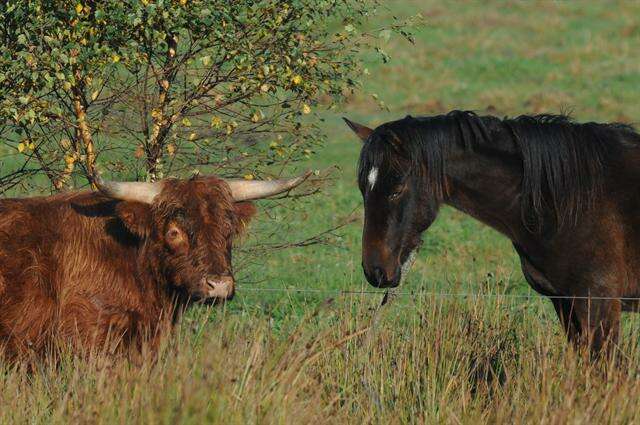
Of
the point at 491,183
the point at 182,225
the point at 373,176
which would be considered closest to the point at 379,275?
the point at 373,176

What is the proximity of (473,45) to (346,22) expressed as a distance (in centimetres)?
2996

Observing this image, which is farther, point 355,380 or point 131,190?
point 131,190

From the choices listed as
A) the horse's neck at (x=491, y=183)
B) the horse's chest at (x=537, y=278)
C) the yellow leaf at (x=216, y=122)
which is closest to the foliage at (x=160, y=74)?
the yellow leaf at (x=216, y=122)

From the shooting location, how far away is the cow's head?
24.0 ft

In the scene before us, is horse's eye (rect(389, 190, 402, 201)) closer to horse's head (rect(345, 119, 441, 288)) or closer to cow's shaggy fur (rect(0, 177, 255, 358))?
horse's head (rect(345, 119, 441, 288))

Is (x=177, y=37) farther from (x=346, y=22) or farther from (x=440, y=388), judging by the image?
(x=440, y=388)

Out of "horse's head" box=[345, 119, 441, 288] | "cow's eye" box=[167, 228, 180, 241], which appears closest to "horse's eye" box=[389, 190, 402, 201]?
"horse's head" box=[345, 119, 441, 288]

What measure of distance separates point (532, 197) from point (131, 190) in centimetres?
247

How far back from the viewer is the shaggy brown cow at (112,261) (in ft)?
24.0

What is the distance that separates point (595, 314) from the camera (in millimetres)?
7172

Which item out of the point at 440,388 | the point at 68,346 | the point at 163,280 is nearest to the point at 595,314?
the point at 440,388

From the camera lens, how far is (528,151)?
7363 millimetres

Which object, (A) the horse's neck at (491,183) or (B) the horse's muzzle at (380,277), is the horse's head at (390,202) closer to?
(B) the horse's muzzle at (380,277)

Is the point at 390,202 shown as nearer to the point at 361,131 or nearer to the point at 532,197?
the point at 361,131
